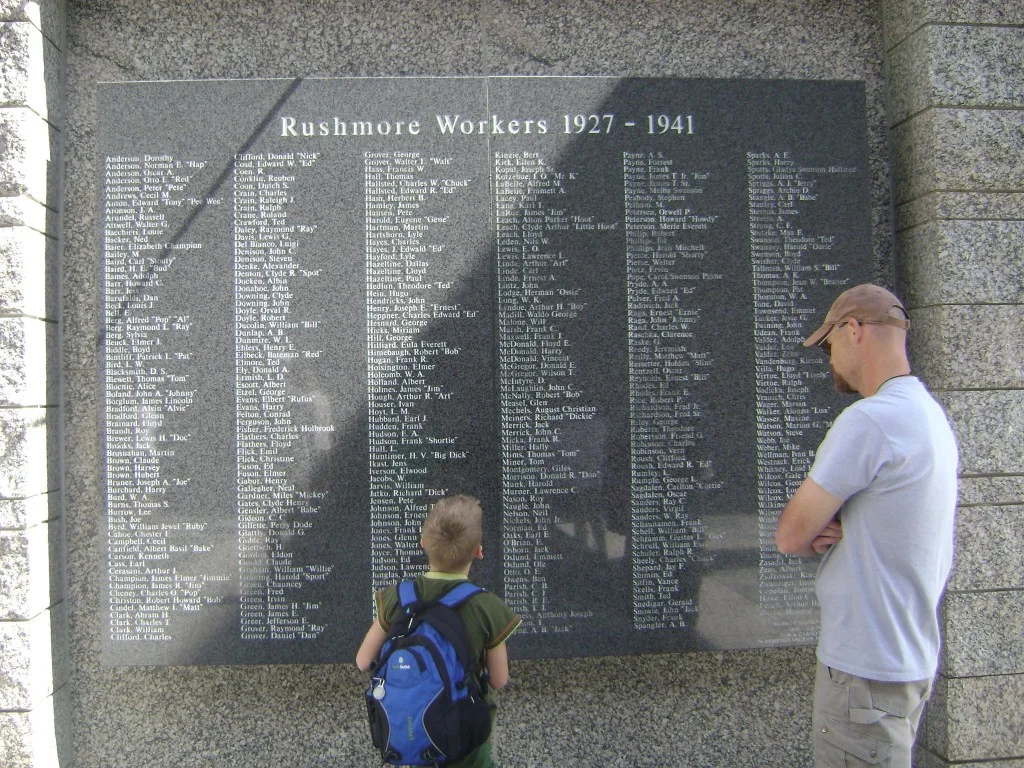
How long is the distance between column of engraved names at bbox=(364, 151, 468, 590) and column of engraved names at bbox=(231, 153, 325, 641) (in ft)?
0.99

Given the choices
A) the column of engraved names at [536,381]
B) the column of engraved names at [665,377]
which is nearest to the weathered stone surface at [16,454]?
the column of engraved names at [536,381]

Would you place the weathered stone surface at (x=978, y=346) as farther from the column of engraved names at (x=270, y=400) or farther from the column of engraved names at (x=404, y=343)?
the column of engraved names at (x=270, y=400)

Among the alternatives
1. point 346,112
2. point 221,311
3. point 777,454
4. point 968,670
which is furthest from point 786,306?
point 221,311

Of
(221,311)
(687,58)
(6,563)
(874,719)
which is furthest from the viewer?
(687,58)

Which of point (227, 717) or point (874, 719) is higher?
point (874, 719)

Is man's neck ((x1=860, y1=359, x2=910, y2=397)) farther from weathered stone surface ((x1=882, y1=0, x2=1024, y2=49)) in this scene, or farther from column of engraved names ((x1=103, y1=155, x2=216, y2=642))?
column of engraved names ((x1=103, y1=155, x2=216, y2=642))

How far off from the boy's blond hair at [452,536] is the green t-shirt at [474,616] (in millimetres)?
53

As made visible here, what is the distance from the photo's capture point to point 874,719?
2.23 metres

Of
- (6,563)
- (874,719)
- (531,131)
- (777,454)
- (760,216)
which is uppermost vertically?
(531,131)

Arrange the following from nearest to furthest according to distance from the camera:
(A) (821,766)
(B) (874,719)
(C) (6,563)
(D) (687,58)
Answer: (B) (874,719)
(A) (821,766)
(C) (6,563)
(D) (687,58)

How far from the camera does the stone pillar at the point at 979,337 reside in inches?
137

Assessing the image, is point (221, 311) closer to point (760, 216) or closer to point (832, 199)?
point (760, 216)

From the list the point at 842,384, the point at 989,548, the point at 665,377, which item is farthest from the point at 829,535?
the point at 989,548

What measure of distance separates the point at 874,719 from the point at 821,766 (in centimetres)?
30
